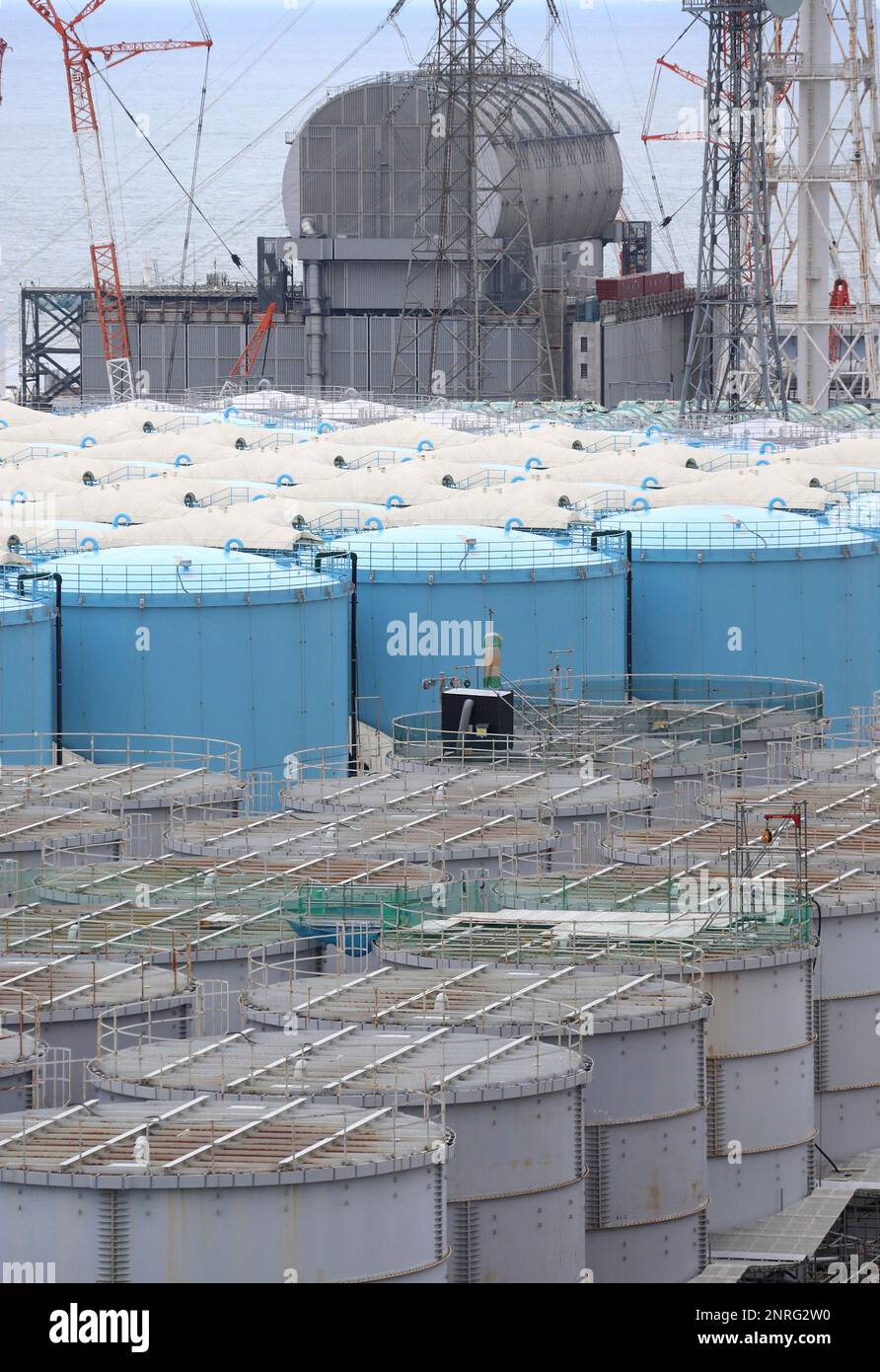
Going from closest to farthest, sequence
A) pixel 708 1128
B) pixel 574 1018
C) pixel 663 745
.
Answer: pixel 574 1018
pixel 708 1128
pixel 663 745

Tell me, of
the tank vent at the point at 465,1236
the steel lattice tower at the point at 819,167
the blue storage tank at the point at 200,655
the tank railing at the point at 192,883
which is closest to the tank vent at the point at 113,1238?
the tank vent at the point at 465,1236

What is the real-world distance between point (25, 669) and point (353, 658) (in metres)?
7.68

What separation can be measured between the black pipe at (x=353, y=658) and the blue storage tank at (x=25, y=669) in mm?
6081

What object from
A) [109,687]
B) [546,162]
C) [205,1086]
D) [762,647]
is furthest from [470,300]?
[205,1086]

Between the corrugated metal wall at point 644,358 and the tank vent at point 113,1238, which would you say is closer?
the tank vent at point 113,1238

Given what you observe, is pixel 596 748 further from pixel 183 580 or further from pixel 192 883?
pixel 192 883

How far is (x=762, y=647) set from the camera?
56000 millimetres

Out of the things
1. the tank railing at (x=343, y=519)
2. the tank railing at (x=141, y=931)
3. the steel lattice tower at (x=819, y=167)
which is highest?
the steel lattice tower at (x=819, y=167)

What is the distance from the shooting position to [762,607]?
184 feet

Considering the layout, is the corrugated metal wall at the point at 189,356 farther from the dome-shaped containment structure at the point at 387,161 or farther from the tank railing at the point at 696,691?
the tank railing at the point at 696,691

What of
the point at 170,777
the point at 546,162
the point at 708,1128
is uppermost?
the point at 546,162

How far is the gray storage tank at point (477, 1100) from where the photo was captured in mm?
24000

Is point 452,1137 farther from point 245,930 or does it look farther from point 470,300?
point 470,300
